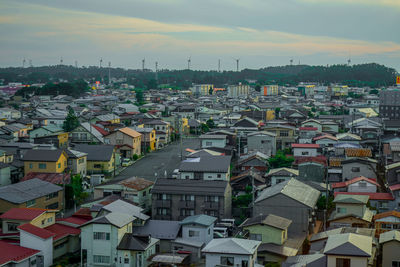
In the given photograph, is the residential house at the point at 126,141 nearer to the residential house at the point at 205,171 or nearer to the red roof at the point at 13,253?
the residential house at the point at 205,171

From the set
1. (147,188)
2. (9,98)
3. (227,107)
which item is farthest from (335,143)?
(9,98)

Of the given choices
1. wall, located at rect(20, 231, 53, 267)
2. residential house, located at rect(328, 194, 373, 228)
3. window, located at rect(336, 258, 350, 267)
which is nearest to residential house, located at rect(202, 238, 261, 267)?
window, located at rect(336, 258, 350, 267)

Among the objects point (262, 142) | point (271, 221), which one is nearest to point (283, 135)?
point (262, 142)

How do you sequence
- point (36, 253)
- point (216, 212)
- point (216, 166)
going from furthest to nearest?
1. point (216, 166)
2. point (216, 212)
3. point (36, 253)

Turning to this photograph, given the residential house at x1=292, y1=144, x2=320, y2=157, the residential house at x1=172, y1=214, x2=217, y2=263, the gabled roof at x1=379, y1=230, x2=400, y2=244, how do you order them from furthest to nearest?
the residential house at x1=292, y1=144, x2=320, y2=157
the residential house at x1=172, y1=214, x2=217, y2=263
the gabled roof at x1=379, y1=230, x2=400, y2=244

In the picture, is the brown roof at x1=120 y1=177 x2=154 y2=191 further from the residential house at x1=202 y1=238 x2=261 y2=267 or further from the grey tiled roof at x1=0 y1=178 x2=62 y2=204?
the residential house at x1=202 y1=238 x2=261 y2=267

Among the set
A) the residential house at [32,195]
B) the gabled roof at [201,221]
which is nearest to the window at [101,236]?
the gabled roof at [201,221]

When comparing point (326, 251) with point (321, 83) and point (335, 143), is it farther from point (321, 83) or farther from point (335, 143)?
point (321, 83)
